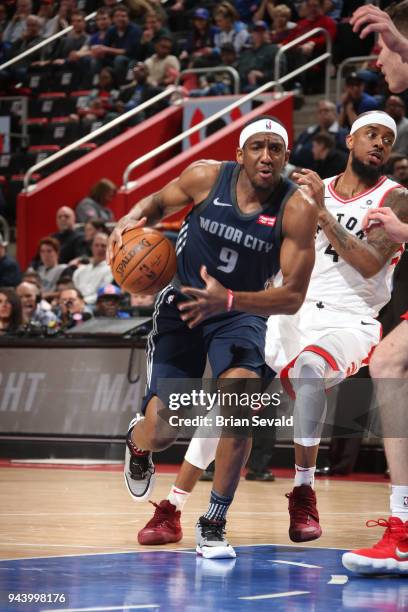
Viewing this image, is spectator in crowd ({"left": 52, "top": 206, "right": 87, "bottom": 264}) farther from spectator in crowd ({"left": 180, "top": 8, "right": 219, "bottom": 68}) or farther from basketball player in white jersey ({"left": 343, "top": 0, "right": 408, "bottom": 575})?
basketball player in white jersey ({"left": 343, "top": 0, "right": 408, "bottom": 575})

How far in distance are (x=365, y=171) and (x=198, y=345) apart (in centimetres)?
141

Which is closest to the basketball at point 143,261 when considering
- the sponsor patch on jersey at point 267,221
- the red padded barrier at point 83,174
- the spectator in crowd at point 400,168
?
the sponsor patch on jersey at point 267,221

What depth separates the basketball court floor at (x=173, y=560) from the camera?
14.7 ft

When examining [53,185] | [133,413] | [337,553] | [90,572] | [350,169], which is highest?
[350,169]

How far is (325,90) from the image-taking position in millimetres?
16625

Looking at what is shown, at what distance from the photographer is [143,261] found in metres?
5.90

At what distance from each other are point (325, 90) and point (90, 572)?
1244cm

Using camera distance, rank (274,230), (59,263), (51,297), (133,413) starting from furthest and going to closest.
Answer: (59,263) → (51,297) → (133,413) → (274,230)

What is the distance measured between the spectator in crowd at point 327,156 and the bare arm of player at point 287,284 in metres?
7.61

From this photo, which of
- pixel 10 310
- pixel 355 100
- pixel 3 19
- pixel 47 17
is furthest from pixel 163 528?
pixel 3 19

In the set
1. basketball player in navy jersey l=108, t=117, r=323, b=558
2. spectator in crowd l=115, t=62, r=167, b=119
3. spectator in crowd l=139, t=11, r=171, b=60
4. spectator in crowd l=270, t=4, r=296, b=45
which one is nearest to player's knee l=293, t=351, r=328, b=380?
basketball player in navy jersey l=108, t=117, r=323, b=558

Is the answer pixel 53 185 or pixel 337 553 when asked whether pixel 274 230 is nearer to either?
pixel 337 553

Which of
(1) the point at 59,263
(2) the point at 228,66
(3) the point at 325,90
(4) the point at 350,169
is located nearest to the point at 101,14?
(2) the point at 228,66

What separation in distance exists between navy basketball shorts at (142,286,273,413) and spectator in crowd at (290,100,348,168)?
8.08 meters
